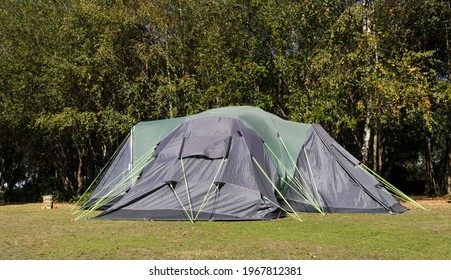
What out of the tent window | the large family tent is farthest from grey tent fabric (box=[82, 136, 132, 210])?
the tent window

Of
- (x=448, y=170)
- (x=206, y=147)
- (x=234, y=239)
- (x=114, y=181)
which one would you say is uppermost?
(x=206, y=147)

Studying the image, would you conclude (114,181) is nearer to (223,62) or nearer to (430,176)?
(223,62)

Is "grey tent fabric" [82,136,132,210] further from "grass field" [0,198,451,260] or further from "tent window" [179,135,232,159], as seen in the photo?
"grass field" [0,198,451,260]

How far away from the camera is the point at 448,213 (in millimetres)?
12922

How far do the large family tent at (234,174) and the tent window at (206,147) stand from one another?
3 centimetres

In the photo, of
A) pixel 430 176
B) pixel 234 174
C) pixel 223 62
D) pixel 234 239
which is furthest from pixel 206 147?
pixel 430 176

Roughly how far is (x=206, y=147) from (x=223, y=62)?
8104 millimetres

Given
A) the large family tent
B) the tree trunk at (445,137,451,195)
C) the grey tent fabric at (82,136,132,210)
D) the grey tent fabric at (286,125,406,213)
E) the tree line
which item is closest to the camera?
the large family tent

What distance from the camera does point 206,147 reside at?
12.6 meters

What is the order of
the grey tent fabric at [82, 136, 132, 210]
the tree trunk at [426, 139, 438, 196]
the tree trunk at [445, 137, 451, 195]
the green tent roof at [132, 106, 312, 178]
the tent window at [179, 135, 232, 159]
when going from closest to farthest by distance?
the tent window at [179, 135, 232, 159]
the green tent roof at [132, 106, 312, 178]
the grey tent fabric at [82, 136, 132, 210]
the tree trunk at [445, 137, 451, 195]
the tree trunk at [426, 139, 438, 196]

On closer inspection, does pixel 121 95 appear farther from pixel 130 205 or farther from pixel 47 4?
pixel 130 205

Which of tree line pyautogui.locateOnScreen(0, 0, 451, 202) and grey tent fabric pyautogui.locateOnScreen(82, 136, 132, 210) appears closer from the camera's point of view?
grey tent fabric pyautogui.locateOnScreen(82, 136, 132, 210)

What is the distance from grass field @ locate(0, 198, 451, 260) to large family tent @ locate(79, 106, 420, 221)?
68 centimetres

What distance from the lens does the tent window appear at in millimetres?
12438
